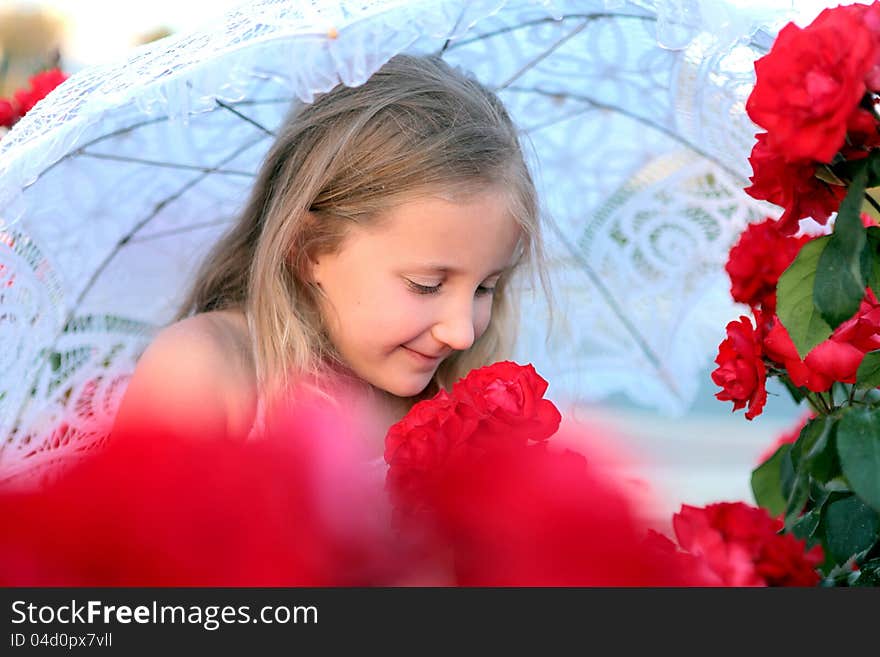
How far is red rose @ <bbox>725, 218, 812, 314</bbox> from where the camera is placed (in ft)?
3.76

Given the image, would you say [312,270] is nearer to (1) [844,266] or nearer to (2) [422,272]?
(2) [422,272]

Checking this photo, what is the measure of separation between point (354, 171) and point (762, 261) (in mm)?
751

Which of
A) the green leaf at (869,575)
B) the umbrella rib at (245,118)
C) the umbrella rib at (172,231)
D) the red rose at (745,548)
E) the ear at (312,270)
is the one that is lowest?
the green leaf at (869,575)

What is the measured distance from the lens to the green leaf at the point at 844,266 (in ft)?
2.69

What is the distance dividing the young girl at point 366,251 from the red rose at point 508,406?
16.5 inches

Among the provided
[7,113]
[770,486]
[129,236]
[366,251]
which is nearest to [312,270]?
[366,251]

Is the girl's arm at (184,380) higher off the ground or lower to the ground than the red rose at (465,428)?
higher

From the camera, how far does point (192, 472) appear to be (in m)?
0.95

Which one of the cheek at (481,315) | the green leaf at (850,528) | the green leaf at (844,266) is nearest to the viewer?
the green leaf at (844,266)

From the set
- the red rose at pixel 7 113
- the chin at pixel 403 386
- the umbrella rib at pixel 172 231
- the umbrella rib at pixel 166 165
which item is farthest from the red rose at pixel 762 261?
the red rose at pixel 7 113

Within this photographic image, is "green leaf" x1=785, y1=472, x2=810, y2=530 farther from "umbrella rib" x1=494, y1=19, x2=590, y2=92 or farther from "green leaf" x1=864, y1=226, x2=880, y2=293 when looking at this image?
"umbrella rib" x1=494, y1=19, x2=590, y2=92

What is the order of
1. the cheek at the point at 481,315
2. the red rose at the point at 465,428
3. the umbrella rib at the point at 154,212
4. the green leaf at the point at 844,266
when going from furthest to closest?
1. the umbrella rib at the point at 154,212
2. the cheek at the point at 481,315
3. the red rose at the point at 465,428
4. the green leaf at the point at 844,266

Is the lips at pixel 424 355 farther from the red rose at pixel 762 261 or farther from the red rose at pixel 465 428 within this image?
the red rose at pixel 762 261

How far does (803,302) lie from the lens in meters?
0.94
